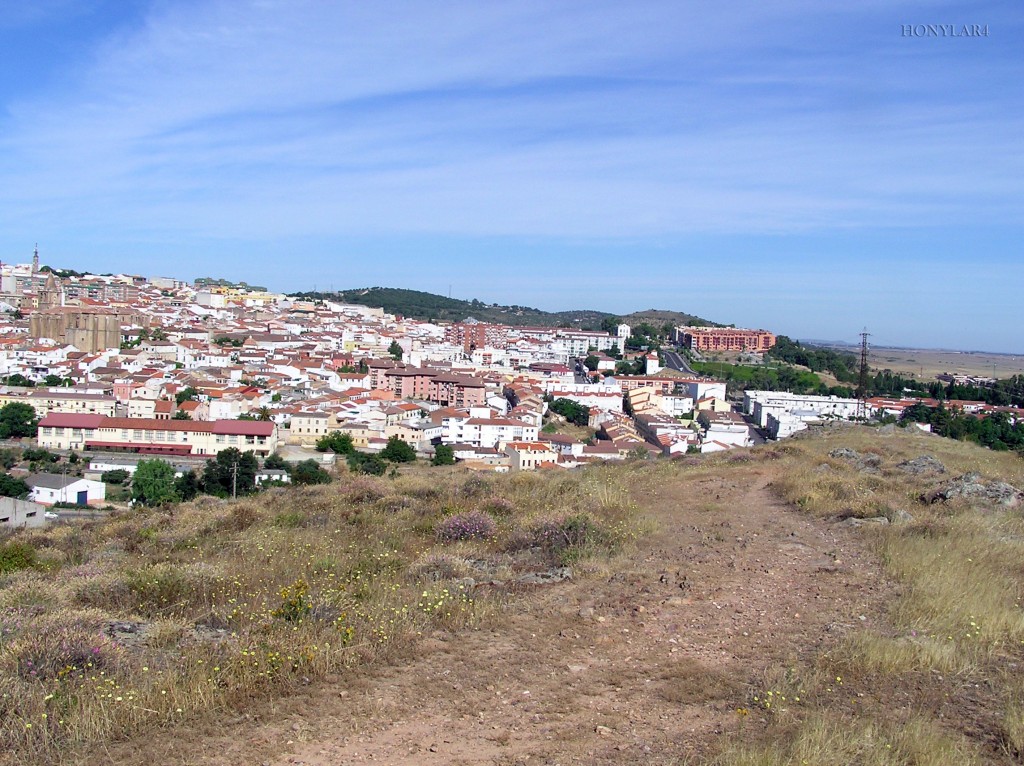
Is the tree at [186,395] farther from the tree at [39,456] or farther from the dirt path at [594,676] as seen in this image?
the dirt path at [594,676]

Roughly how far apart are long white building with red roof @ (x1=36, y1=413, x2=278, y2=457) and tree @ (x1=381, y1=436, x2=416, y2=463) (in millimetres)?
5132

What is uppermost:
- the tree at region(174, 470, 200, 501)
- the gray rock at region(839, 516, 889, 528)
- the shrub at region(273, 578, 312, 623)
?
the gray rock at region(839, 516, 889, 528)

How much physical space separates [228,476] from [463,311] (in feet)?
325

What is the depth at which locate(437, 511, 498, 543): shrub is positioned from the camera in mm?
6516

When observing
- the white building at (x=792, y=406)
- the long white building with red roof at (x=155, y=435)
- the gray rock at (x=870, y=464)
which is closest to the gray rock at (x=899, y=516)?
the gray rock at (x=870, y=464)

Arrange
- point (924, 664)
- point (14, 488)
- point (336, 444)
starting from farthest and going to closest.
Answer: point (336, 444) → point (14, 488) → point (924, 664)

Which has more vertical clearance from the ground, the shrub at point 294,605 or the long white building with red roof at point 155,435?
the shrub at point 294,605

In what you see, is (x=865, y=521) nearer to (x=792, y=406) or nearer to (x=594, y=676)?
(x=594, y=676)

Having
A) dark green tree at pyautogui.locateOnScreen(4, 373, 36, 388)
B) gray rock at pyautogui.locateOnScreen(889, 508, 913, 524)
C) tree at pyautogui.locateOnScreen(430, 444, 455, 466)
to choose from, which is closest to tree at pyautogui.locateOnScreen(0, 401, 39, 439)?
dark green tree at pyautogui.locateOnScreen(4, 373, 36, 388)

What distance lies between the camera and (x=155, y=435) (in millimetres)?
34500

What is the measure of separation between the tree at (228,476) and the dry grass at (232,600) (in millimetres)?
15839

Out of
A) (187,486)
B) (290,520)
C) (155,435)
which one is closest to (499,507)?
(290,520)

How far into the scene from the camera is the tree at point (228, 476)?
2375 centimetres

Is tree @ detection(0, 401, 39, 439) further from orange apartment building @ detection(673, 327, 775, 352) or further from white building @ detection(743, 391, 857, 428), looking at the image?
orange apartment building @ detection(673, 327, 775, 352)
